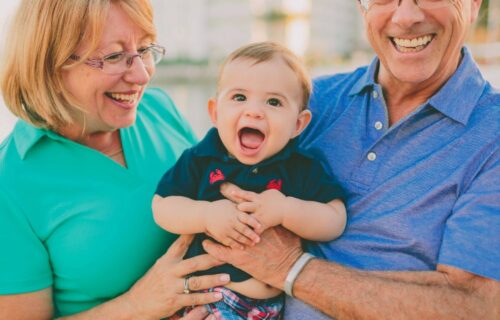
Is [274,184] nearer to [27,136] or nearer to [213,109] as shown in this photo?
[213,109]

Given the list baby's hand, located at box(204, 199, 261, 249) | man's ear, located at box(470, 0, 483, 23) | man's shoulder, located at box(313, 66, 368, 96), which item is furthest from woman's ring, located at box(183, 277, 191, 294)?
man's ear, located at box(470, 0, 483, 23)

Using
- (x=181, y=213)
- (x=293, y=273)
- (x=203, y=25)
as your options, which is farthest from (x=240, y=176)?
(x=203, y=25)

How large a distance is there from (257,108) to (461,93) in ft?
2.46

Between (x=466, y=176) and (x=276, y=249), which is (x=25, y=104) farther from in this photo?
(x=466, y=176)

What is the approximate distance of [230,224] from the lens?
185cm

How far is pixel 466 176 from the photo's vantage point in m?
1.81

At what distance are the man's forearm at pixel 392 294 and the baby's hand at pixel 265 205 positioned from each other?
247 millimetres

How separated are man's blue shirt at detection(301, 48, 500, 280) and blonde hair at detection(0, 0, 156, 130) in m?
1.02

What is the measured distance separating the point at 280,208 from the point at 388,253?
43 centimetres

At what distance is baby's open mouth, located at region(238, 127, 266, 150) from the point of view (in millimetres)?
1870

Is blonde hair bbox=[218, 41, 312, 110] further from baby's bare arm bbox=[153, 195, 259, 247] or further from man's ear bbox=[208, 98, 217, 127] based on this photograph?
baby's bare arm bbox=[153, 195, 259, 247]

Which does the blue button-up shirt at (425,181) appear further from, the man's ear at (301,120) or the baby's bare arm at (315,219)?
the man's ear at (301,120)

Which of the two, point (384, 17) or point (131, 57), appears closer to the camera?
point (384, 17)

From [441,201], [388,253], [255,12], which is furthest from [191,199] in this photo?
[255,12]
